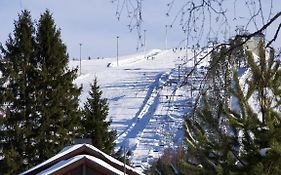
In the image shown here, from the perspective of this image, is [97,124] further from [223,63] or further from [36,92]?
[223,63]

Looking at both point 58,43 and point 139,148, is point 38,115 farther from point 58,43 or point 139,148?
point 139,148

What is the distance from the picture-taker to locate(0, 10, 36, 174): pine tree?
3409 centimetres

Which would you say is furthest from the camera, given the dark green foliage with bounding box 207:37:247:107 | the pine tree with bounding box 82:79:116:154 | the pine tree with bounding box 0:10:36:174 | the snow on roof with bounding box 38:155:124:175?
the pine tree with bounding box 82:79:116:154

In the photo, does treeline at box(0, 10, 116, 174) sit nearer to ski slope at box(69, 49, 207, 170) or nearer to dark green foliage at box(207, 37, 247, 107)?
ski slope at box(69, 49, 207, 170)

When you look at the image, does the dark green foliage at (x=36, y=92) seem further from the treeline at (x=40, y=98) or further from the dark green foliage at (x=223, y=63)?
the dark green foliage at (x=223, y=63)

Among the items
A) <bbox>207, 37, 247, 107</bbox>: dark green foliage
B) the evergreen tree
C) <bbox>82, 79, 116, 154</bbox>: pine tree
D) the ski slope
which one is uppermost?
<bbox>207, 37, 247, 107</bbox>: dark green foliage

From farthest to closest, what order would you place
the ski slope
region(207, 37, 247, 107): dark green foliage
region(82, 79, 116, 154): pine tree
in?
the ski slope
region(82, 79, 116, 154): pine tree
region(207, 37, 247, 107): dark green foliage

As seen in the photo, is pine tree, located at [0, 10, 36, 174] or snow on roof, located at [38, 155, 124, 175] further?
pine tree, located at [0, 10, 36, 174]

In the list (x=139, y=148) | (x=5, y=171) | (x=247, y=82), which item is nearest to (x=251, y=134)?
(x=247, y=82)

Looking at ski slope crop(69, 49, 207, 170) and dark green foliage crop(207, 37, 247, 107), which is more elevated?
dark green foliage crop(207, 37, 247, 107)

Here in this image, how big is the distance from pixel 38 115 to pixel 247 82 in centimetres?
2920

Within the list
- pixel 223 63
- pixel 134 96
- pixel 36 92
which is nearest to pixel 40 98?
pixel 36 92

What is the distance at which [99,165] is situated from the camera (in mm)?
21641

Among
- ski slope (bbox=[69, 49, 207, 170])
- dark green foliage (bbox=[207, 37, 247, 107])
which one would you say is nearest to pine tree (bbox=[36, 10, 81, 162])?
ski slope (bbox=[69, 49, 207, 170])
